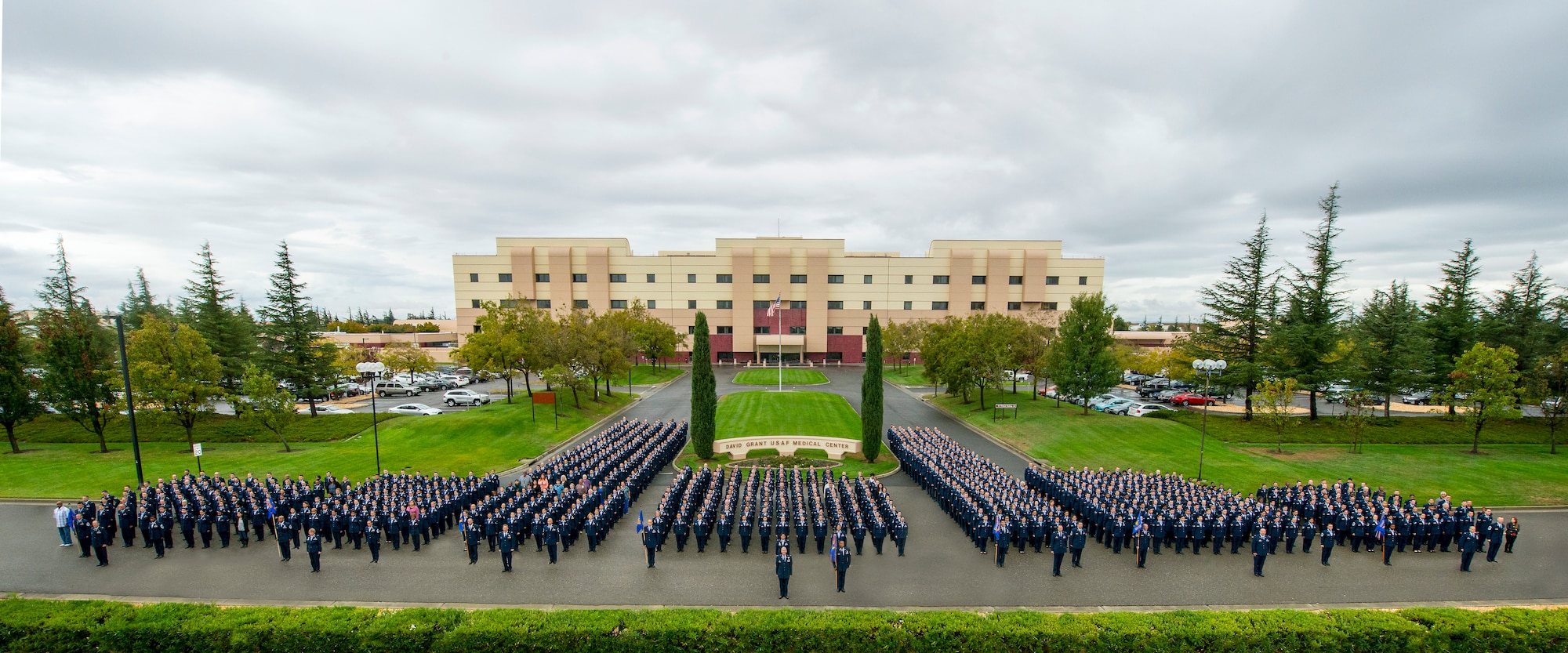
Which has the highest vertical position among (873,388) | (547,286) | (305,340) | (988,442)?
(547,286)

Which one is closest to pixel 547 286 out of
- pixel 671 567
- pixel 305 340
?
pixel 305 340

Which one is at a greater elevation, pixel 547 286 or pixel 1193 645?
pixel 547 286

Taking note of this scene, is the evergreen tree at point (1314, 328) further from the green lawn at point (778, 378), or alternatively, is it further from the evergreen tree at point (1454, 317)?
the green lawn at point (778, 378)

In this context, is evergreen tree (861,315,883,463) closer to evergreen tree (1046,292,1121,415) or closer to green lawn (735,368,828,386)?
evergreen tree (1046,292,1121,415)

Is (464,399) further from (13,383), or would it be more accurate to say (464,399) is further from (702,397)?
(702,397)

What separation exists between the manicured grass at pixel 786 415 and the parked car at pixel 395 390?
26.5 metres

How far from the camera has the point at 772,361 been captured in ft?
224

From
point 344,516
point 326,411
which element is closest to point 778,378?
point 326,411

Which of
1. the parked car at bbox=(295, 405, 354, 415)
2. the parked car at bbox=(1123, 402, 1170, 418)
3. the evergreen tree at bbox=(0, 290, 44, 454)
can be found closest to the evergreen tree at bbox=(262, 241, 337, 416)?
the parked car at bbox=(295, 405, 354, 415)

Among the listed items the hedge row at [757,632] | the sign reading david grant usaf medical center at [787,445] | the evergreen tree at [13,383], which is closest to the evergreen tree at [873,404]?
the sign reading david grant usaf medical center at [787,445]

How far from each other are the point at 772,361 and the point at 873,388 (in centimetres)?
4578

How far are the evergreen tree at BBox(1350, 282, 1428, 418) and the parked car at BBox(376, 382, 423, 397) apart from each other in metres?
64.1

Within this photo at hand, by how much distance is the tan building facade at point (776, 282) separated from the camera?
218 ft

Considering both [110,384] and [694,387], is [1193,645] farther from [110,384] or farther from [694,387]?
[110,384]
